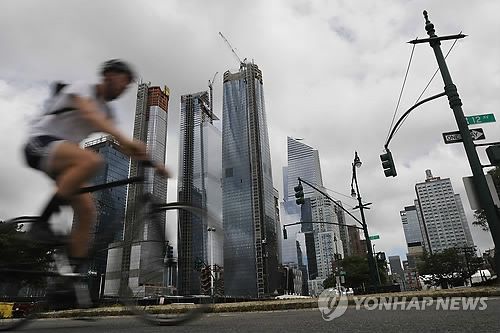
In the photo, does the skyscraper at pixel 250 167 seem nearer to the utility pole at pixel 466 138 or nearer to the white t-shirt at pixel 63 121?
the utility pole at pixel 466 138

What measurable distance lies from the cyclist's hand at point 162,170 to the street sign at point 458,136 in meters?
7.87

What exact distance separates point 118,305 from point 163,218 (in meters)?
0.89

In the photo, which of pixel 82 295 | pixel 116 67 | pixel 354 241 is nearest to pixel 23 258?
pixel 82 295

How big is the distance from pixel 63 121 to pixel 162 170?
922 millimetres

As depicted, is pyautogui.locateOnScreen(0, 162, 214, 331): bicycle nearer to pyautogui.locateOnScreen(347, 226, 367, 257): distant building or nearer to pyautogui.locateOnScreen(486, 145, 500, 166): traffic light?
pyautogui.locateOnScreen(486, 145, 500, 166): traffic light

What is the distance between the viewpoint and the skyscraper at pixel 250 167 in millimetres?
115675

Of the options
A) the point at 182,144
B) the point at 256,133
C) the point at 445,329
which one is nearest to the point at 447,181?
the point at 256,133

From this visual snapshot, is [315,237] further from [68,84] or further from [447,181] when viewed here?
[68,84]

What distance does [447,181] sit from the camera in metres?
168

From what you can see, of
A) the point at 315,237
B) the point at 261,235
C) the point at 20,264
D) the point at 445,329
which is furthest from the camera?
the point at 315,237

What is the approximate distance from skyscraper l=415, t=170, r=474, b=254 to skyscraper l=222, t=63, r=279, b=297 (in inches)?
3469

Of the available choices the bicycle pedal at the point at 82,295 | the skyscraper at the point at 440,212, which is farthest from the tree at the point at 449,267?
the skyscraper at the point at 440,212

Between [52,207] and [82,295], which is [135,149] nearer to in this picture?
[52,207]

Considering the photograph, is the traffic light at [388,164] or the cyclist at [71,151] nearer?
the cyclist at [71,151]
